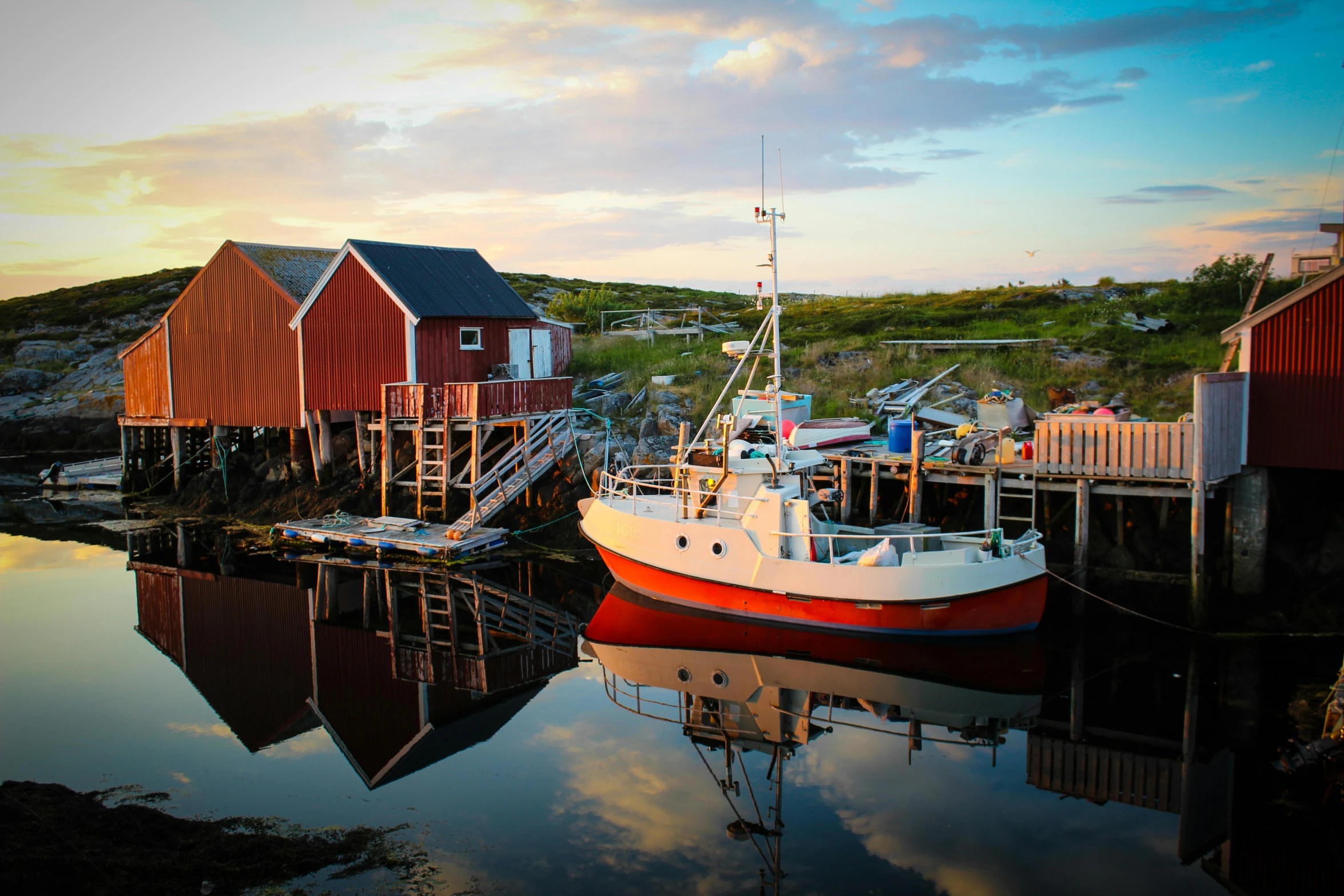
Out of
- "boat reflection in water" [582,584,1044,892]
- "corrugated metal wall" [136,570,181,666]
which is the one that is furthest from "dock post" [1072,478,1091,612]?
"corrugated metal wall" [136,570,181,666]

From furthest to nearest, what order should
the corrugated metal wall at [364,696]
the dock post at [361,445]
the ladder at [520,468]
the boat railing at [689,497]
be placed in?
the dock post at [361,445], the ladder at [520,468], the boat railing at [689,497], the corrugated metal wall at [364,696]

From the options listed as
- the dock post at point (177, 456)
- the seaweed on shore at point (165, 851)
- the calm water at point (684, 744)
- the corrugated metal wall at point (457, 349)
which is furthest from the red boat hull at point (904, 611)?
the dock post at point (177, 456)

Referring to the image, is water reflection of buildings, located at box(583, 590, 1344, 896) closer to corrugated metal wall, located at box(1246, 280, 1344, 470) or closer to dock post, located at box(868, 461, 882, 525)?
corrugated metal wall, located at box(1246, 280, 1344, 470)

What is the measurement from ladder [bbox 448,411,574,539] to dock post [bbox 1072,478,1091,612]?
1286cm

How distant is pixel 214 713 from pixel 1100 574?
1494 centimetres

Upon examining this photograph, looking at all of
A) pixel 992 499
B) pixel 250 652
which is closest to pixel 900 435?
pixel 992 499

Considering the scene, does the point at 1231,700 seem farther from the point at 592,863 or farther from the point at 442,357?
the point at 442,357

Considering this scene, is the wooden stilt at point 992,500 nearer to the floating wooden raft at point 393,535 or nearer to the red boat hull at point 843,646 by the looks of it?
the red boat hull at point 843,646

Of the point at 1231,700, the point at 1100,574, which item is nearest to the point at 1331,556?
the point at 1100,574

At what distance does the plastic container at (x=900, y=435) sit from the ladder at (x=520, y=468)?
350 inches

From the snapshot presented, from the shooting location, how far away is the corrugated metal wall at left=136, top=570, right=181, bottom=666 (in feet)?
53.4

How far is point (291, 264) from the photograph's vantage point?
28.2m

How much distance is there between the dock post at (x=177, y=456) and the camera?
97.7 feet

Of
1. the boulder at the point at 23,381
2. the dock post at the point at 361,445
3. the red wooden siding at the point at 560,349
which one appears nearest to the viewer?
the dock post at the point at 361,445
